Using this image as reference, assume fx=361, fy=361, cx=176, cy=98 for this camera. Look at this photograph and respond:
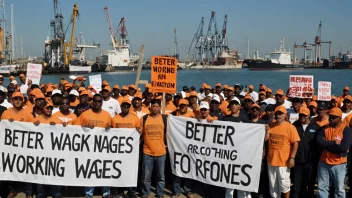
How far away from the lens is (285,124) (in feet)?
19.9

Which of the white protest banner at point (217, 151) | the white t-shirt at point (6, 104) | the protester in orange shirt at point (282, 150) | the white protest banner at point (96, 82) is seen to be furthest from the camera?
the white protest banner at point (96, 82)

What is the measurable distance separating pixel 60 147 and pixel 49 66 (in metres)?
92.1

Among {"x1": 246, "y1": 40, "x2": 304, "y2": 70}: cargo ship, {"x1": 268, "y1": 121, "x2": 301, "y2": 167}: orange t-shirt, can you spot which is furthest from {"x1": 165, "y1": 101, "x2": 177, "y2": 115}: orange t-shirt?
{"x1": 246, "y1": 40, "x2": 304, "y2": 70}: cargo ship

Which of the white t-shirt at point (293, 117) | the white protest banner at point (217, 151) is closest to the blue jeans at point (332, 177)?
the white protest banner at point (217, 151)

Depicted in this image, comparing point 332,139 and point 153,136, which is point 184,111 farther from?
point 332,139

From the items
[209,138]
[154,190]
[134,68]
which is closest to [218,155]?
[209,138]

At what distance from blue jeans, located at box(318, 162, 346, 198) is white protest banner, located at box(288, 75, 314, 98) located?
17.1 ft

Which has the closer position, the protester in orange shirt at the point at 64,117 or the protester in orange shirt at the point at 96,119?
the protester in orange shirt at the point at 96,119

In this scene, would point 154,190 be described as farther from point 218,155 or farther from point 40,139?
point 40,139

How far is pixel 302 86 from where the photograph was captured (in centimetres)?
1091

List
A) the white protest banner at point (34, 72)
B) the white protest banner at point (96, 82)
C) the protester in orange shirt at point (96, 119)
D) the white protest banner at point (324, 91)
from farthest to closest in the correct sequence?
the white protest banner at point (96, 82)
the white protest banner at point (34, 72)
the white protest banner at point (324, 91)
the protester in orange shirt at point (96, 119)

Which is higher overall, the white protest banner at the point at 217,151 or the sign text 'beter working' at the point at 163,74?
the sign text 'beter working' at the point at 163,74

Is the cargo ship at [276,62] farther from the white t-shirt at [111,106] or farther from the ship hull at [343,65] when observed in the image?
the white t-shirt at [111,106]

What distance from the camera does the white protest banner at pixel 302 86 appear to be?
1082 centimetres
